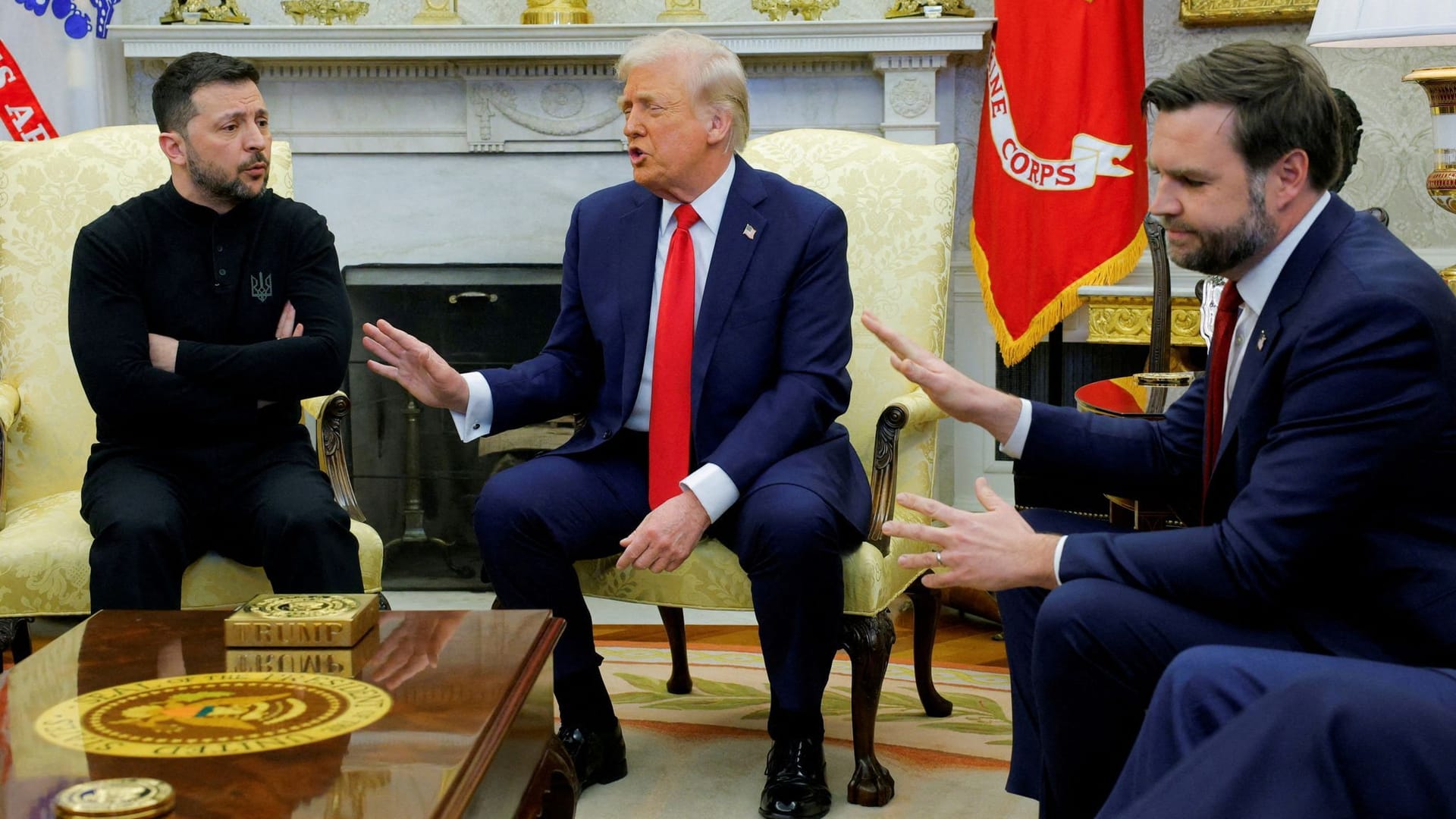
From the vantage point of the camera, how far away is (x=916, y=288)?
2.75m

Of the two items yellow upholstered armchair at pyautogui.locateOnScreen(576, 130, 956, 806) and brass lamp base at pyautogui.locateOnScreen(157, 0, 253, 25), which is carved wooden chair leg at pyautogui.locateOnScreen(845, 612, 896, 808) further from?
brass lamp base at pyautogui.locateOnScreen(157, 0, 253, 25)

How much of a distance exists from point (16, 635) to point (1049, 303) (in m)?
2.52

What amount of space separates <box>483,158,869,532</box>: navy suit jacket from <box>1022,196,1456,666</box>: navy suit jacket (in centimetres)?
74

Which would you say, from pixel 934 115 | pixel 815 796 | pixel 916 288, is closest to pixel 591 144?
pixel 934 115

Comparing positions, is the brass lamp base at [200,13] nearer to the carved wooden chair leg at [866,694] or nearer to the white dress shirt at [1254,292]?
the carved wooden chair leg at [866,694]

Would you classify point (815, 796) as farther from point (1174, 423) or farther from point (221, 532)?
point (221, 532)

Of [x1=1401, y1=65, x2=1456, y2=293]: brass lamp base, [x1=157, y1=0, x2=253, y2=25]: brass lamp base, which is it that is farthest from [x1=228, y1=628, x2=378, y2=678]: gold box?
[x1=157, y1=0, x2=253, y2=25]: brass lamp base

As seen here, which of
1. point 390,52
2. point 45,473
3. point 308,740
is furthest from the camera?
point 390,52

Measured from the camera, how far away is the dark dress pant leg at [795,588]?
2209mm

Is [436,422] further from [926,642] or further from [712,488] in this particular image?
[712,488]

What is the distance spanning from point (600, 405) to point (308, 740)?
1250 millimetres

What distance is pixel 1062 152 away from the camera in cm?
369

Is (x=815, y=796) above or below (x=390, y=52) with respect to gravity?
below

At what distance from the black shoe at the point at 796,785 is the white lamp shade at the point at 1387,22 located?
155 centimetres
